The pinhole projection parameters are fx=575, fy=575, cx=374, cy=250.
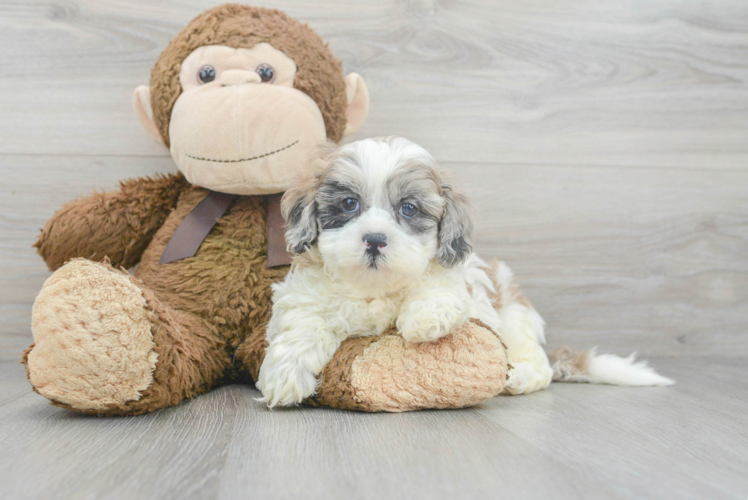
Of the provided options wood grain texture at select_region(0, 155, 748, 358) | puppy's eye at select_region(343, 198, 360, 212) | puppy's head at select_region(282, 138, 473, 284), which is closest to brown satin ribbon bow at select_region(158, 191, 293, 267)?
puppy's head at select_region(282, 138, 473, 284)

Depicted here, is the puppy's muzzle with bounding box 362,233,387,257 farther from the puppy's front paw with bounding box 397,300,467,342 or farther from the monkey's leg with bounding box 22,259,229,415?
the monkey's leg with bounding box 22,259,229,415

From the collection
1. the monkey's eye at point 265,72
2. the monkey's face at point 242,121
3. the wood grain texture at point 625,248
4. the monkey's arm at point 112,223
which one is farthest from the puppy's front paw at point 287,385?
the wood grain texture at point 625,248

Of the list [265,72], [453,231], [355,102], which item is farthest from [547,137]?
[265,72]

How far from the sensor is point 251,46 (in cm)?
156

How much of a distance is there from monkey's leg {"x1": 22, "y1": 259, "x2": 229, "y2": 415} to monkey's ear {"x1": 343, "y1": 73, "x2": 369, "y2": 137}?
84 centimetres

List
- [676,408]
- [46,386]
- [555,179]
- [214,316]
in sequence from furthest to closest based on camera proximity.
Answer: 1. [555,179]
2. [214,316]
3. [676,408]
4. [46,386]

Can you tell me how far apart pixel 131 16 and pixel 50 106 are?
0.41 meters

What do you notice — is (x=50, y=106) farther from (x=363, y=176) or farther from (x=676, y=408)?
(x=676, y=408)

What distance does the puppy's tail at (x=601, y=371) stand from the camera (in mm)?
1714

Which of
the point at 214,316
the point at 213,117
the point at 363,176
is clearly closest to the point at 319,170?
the point at 363,176

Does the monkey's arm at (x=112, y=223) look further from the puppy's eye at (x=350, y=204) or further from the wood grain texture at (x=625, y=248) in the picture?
the wood grain texture at (x=625, y=248)

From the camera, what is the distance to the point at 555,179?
6.99ft

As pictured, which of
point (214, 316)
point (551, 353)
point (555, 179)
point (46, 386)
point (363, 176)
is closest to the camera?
point (46, 386)

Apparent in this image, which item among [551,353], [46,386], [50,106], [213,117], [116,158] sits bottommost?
[551,353]
